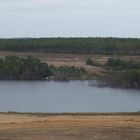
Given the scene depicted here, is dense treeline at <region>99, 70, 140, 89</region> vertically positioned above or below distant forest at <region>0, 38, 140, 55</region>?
below

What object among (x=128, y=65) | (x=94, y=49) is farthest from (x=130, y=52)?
(x=128, y=65)

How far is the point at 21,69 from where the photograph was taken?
276 ft

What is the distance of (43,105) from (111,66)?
55614 mm

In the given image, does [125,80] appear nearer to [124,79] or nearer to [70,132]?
[124,79]

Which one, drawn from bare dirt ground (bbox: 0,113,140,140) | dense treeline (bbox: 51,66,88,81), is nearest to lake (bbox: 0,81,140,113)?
bare dirt ground (bbox: 0,113,140,140)

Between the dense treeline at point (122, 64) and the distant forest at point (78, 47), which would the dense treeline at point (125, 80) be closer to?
the dense treeline at point (122, 64)

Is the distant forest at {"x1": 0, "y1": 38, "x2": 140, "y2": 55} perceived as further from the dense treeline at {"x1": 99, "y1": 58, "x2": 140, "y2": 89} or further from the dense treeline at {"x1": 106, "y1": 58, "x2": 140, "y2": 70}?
the dense treeline at {"x1": 99, "y1": 58, "x2": 140, "y2": 89}

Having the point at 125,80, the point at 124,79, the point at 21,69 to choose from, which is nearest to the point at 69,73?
the point at 21,69

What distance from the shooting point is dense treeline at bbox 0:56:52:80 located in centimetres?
8331

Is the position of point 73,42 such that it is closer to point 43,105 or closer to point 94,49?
point 94,49

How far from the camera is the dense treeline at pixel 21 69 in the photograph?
8331 centimetres

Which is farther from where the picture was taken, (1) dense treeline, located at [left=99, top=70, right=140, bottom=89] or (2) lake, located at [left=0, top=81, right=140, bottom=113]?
(1) dense treeline, located at [left=99, top=70, right=140, bottom=89]

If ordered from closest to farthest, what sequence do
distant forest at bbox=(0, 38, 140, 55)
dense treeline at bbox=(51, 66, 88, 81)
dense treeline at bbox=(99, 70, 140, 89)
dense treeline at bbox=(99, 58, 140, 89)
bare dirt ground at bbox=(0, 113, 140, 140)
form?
bare dirt ground at bbox=(0, 113, 140, 140) → dense treeline at bbox=(99, 70, 140, 89) → dense treeline at bbox=(99, 58, 140, 89) → dense treeline at bbox=(51, 66, 88, 81) → distant forest at bbox=(0, 38, 140, 55)

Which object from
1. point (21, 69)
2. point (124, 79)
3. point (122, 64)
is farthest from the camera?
point (122, 64)
